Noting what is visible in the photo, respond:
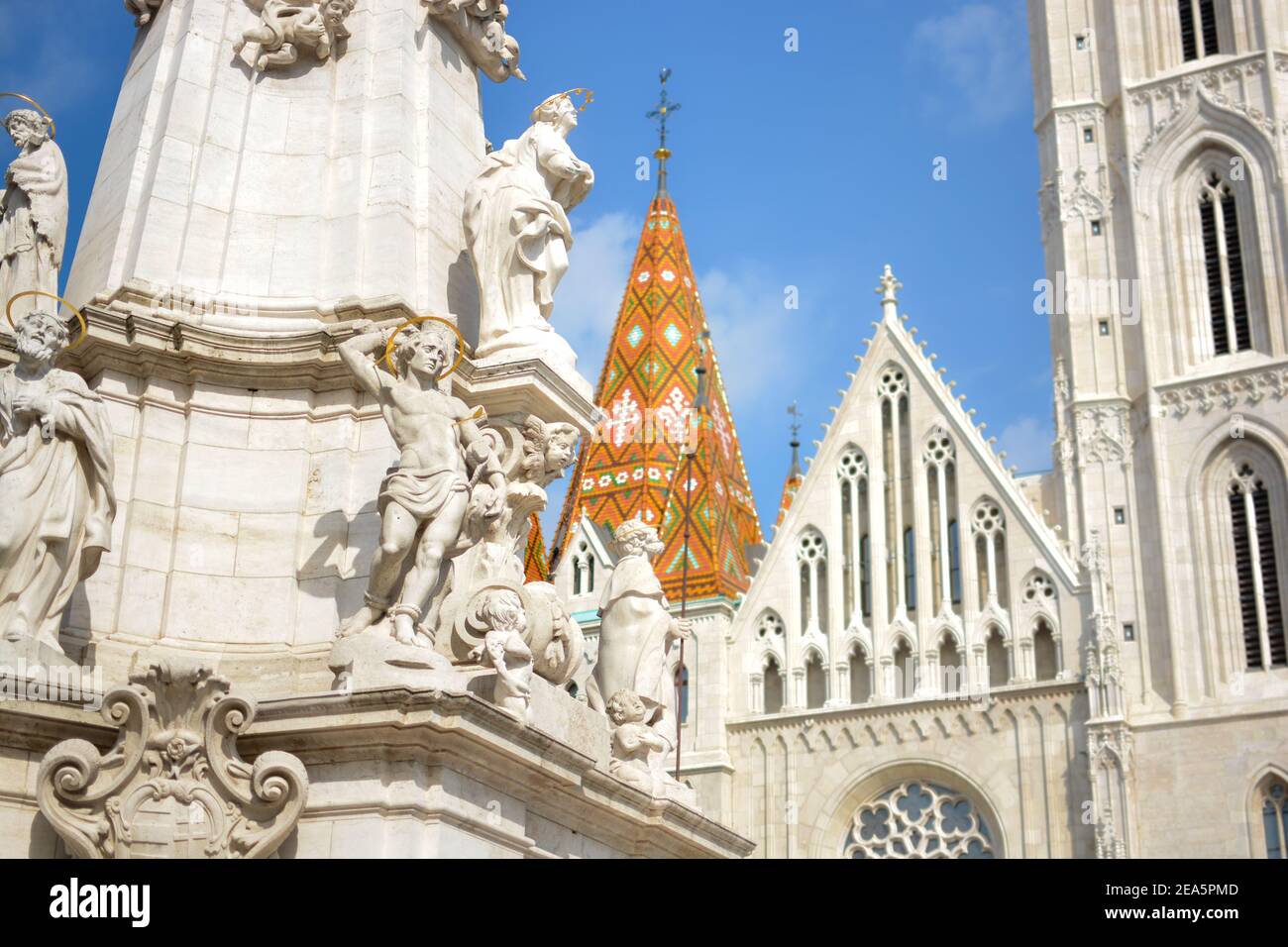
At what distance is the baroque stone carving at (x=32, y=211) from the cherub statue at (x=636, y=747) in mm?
3488

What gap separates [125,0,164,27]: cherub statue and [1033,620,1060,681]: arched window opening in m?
25.1

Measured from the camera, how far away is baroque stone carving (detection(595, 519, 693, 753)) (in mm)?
8812

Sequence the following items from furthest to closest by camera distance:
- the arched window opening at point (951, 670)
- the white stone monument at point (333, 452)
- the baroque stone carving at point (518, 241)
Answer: the arched window opening at point (951, 670), the baroque stone carving at point (518, 241), the white stone monument at point (333, 452)

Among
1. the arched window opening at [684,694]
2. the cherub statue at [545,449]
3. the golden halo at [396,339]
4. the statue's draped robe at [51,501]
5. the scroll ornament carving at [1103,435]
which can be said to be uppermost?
the scroll ornament carving at [1103,435]

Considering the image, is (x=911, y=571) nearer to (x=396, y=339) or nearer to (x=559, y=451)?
(x=559, y=451)

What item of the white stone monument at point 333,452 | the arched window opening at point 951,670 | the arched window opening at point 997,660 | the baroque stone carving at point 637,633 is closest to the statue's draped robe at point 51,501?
the white stone monument at point 333,452

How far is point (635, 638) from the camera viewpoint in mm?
8938

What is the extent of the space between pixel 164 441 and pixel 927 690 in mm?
25847

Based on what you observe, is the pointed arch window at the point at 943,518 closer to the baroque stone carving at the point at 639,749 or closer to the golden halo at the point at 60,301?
the baroque stone carving at the point at 639,749

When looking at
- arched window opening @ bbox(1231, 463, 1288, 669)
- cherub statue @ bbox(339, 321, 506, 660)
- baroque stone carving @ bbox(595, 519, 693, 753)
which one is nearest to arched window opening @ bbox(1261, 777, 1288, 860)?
arched window opening @ bbox(1231, 463, 1288, 669)

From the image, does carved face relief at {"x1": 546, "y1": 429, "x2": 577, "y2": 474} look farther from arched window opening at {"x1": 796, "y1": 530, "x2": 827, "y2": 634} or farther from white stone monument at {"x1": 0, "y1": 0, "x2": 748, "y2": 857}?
arched window opening at {"x1": 796, "y1": 530, "x2": 827, "y2": 634}

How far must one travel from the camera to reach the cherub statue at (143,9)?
374 inches

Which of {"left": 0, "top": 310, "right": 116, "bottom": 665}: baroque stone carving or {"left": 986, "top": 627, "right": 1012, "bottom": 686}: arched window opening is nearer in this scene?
{"left": 0, "top": 310, "right": 116, "bottom": 665}: baroque stone carving

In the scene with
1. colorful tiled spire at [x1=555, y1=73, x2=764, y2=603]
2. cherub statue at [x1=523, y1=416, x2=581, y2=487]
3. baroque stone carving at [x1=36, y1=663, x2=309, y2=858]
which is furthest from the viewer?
colorful tiled spire at [x1=555, y1=73, x2=764, y2=603]
